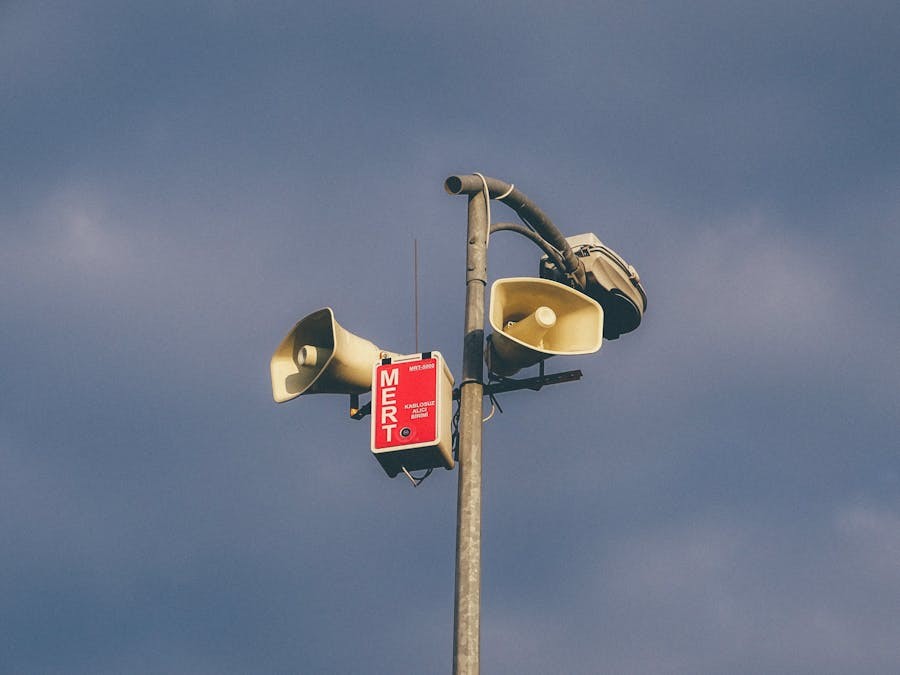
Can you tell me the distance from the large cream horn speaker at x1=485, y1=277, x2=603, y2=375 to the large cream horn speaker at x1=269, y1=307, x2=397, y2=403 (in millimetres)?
801

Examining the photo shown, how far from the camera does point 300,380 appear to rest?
9.33m

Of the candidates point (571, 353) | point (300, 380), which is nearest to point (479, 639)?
point (571, 353)

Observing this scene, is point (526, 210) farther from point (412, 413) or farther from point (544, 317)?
point (412, 413)

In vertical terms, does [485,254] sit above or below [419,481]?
above

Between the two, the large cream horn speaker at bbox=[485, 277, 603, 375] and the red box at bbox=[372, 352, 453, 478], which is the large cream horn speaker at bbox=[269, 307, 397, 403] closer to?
the red box at bbox=[372, 352, 453, 478]

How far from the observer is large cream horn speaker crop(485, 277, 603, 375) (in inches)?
347

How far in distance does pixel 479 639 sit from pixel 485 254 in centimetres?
271

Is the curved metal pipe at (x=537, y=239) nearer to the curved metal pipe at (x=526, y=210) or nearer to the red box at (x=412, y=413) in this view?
the curved metal pipe at (x=526, y=210)

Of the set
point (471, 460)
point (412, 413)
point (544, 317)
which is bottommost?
point (471, 460)

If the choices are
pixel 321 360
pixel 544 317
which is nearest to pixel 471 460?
pixel 544 317

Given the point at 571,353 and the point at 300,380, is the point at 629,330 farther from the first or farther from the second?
the point at 300,380

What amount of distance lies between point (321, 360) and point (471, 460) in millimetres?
1503

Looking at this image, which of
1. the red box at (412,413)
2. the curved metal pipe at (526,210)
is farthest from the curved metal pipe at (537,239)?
the red box at (412,413)

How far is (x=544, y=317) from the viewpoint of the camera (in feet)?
29.5
